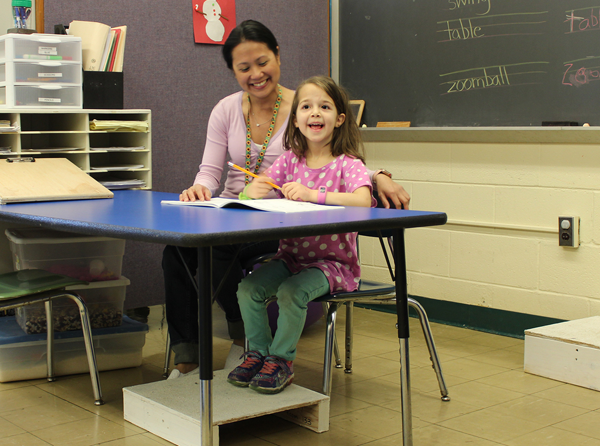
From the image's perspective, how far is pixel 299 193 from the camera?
1894 millimetres

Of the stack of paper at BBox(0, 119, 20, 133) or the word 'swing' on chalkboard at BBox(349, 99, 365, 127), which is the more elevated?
the word 'swing' on chalkboard at BBox(349, 99, 365, 127)

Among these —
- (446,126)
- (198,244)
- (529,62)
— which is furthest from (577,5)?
(198,244)

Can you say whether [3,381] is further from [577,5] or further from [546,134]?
[577,5]

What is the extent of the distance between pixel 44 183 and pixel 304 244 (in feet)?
2.67

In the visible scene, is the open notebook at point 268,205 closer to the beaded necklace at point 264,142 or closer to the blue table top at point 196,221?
the blue table top at point 196,221

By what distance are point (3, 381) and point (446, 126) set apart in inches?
80.9

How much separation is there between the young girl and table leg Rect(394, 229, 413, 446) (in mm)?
243

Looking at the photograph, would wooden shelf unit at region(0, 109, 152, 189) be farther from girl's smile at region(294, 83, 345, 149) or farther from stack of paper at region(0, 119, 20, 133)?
girl's smile at region(294, 83, 345, 149)

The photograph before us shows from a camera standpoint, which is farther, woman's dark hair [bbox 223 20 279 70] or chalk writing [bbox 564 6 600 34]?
chalk writing [bbox 564 6 600 34]

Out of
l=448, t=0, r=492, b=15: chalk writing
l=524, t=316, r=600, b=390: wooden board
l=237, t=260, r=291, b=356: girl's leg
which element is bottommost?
l=524, t=316, r=600, b=390: wooden board

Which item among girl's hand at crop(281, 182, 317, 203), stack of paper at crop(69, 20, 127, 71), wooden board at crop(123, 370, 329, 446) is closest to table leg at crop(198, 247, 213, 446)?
wooden board at crop(123, 370, 329, 446)

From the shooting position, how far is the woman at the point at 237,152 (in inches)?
84.5

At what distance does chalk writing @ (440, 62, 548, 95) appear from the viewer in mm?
2832

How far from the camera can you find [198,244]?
1238 mm
